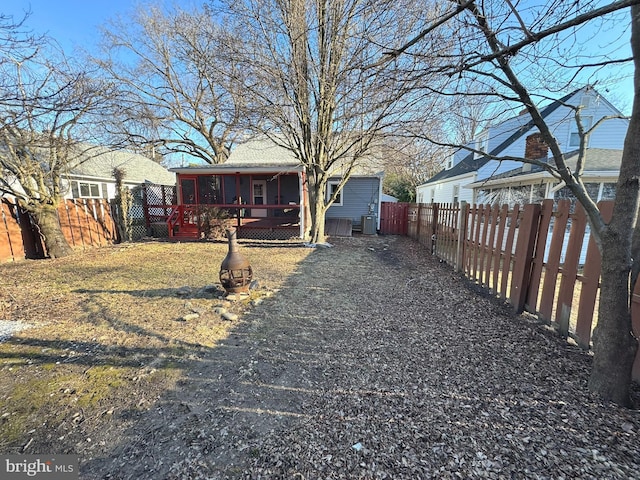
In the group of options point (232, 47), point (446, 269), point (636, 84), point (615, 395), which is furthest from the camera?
point (232, 47)

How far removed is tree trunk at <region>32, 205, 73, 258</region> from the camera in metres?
7.80

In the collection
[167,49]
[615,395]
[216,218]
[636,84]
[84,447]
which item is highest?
[167,49]

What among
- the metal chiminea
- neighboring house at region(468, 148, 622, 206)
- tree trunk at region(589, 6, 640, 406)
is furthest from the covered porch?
tree trunk at region(589, 6, 640, 406)

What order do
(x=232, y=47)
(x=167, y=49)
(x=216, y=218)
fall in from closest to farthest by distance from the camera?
1. (x=232, y=47)
2. (x=216, y=218)
3. (x=167, y=49)

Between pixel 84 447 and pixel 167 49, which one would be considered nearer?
pixel 84 447

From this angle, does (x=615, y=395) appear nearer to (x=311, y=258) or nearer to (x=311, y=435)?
(x=311, y=435)

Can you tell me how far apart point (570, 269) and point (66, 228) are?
12.2 metres

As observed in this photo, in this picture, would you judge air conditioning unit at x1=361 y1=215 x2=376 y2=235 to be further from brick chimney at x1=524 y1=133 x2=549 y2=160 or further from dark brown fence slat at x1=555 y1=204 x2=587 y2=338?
dark brown fence slat at x1=555 y1=204 x2=587 y2=338

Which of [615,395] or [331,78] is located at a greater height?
[331,78]

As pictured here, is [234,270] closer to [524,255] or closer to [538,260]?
[524,255]

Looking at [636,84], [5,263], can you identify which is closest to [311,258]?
[636,84]

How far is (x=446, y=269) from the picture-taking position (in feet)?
21.6

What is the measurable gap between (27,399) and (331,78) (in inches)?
349

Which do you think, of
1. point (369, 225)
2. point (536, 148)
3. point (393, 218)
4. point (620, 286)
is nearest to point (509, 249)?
point (620, 286)
